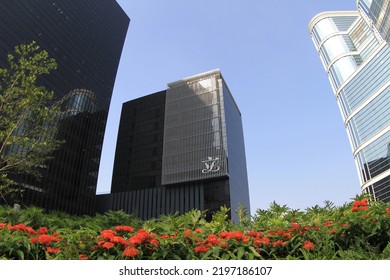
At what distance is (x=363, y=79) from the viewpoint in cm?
11106

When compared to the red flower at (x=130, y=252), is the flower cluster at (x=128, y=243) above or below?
above

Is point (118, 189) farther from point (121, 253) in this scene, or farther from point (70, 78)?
point (121, 253)

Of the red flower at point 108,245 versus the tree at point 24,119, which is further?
the tree at point 24,119

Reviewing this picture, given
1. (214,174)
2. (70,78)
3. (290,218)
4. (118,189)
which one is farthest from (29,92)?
(118,189)

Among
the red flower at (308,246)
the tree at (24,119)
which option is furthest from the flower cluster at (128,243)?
the tree at (24,119)

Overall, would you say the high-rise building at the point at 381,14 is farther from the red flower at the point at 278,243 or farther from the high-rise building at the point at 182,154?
the red flower at the point at 278,243

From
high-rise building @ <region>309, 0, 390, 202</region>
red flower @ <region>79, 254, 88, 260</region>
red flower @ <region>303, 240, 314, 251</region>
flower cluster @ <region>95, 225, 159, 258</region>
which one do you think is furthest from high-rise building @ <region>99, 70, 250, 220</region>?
red flower @ <region>79, 254, 88, 260</region>

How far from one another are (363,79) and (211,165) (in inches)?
2420

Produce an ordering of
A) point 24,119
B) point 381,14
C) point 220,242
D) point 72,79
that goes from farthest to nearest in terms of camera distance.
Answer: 1. point 72,79
2. point 381,14
3. point 24,119
4. point 220,242

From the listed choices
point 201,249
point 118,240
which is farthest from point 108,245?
point 201,249

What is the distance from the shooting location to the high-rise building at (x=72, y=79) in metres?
82.4

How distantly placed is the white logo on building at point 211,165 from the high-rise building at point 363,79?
43.1 meters

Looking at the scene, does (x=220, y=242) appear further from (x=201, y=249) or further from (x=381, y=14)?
(x=381, y=14)

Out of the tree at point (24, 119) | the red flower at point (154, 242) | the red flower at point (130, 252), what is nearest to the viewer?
the red flower at point (130, 252)
